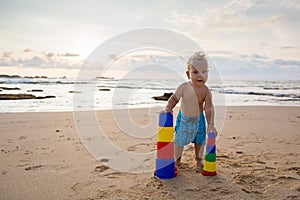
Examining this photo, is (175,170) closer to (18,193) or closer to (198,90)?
(198,90)

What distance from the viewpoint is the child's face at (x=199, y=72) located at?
10.7 feet

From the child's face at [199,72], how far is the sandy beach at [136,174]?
44.8 inches

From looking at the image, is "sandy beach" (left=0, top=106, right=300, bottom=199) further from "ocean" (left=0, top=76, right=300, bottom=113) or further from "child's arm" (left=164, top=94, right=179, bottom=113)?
"ocean" (left=0, top=76, right=300, bottom=113)

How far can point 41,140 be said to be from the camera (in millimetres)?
4918

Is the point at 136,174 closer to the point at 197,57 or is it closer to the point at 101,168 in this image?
the point at 101,168

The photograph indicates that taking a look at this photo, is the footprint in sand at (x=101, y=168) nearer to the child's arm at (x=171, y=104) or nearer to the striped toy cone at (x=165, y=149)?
the striped toy cone at (x=165, y=149)

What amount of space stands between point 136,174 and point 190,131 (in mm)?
895

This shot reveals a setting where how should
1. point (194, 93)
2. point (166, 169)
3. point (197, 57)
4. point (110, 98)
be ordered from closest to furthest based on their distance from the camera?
point (166, 169) < point (197, 57) < point (194, 93) < point (110, 98)

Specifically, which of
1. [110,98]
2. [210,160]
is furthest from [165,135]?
[110,98]

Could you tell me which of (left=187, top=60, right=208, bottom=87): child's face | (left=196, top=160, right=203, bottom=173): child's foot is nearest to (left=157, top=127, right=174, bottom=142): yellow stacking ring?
(left=196, top=160, right=203, bottom=173): child's foot

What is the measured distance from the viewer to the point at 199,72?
3283 millimetres

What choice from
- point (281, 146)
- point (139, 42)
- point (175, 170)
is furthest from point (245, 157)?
point (139, 42)

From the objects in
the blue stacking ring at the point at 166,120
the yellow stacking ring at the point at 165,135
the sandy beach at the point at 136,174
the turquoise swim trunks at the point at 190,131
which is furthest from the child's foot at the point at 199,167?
the blue stacking ring at the point at 166,120

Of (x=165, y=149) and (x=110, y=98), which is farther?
(x=110, y=98)
